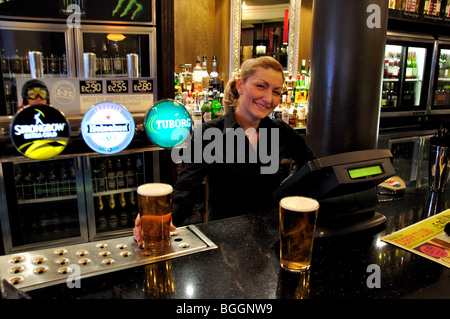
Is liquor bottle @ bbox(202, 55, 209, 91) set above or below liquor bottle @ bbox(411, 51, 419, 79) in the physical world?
below

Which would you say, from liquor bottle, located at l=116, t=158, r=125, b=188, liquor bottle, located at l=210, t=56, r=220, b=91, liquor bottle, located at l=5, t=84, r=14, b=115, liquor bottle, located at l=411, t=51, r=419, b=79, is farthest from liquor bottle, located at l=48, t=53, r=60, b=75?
liquor bottle, located at l=411, t=51, r=419, b=79

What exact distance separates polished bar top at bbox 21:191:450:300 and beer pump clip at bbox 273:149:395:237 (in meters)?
0.07

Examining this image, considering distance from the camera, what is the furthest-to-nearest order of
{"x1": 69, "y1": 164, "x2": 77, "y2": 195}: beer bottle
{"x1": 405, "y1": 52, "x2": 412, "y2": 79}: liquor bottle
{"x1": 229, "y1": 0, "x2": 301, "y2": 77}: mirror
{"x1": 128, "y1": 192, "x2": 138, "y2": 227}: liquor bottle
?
{"x1": 405, "y1": 52, "x2": 412, "y2": 79}: liquor bottle, {"x1": 229, "y1": 0, "x2": 301, "y2": 77}: mirror, {"x1": 128, "y1": 192, "x2": 138, "y2": 227}: liquor bottle, {"x1": 69, "y1": 164, "x2": 77, "y2": 195}: beer bottle

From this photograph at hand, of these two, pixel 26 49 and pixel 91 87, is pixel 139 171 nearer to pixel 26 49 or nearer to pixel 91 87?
pixel 26 49

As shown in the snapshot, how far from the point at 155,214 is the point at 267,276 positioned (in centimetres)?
35

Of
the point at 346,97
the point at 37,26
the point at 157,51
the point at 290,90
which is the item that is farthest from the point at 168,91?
the point at 346,97

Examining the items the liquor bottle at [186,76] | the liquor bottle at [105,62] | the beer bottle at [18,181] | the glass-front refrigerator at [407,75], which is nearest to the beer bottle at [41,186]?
the beer bottle at [18,181]

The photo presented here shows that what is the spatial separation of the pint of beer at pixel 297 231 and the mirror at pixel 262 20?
324cm

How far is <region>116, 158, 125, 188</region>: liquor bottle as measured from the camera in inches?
136

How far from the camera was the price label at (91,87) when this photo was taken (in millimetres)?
961

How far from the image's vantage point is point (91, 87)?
0.97 meters

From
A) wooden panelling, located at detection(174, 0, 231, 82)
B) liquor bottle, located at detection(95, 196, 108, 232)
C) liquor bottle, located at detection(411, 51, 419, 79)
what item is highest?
wooden panelling, located at detection(174, 0, 231, 82)

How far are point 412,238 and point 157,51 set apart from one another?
2.53 metres

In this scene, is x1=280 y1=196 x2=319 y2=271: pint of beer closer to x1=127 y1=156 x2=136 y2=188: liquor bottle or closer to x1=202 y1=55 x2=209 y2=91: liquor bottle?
x1=127 y1=156 x2=136 y2=188: liquor bottle
